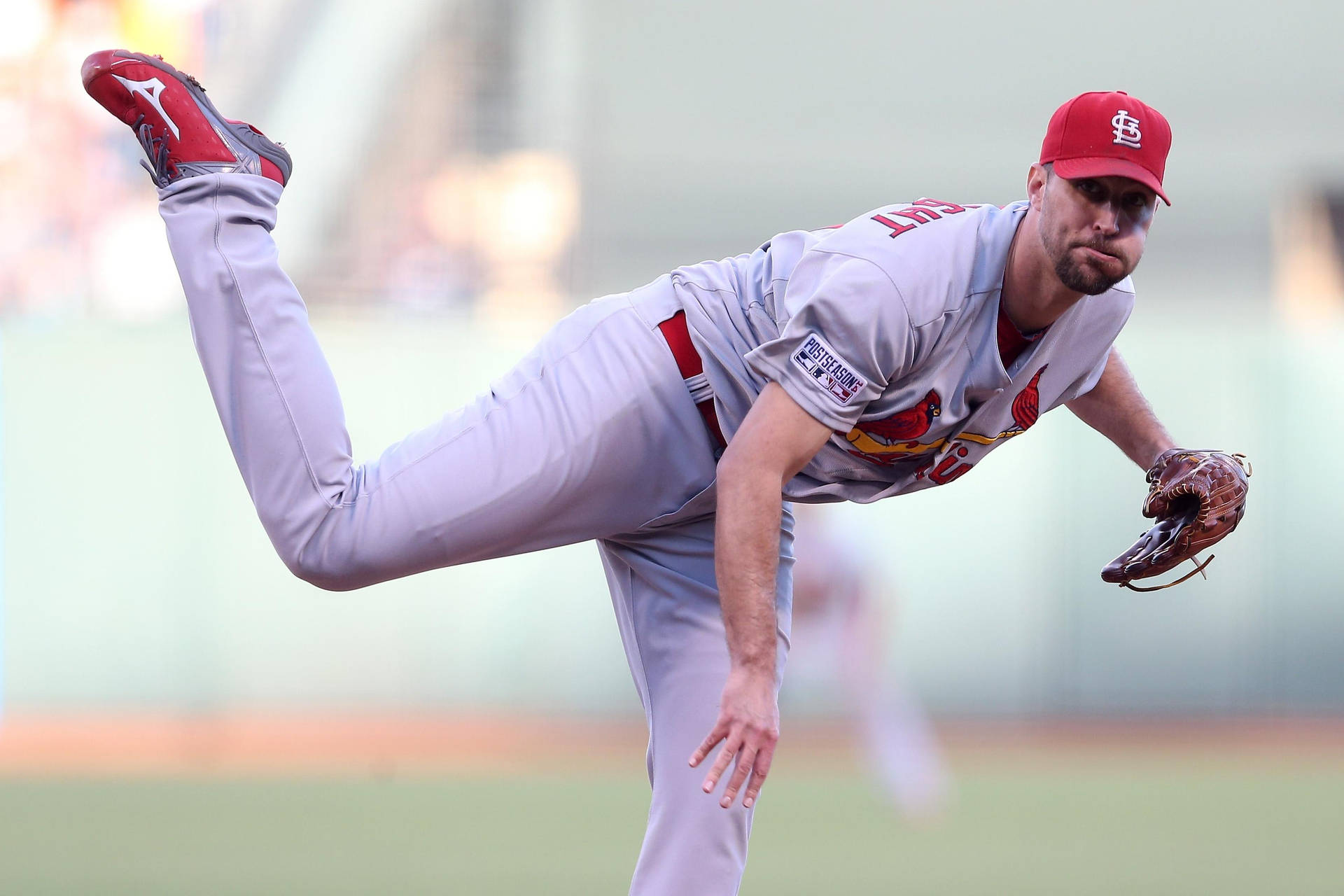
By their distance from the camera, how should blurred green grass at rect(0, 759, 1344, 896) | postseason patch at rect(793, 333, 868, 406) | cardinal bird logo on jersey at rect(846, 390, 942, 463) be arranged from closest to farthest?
postseason patch at rect(793, 333, 868, 406), cardinal bird logo on jersey at rect(846, 390, 942, 463), blurred green grass at rect(0, 759, 1344, 896)

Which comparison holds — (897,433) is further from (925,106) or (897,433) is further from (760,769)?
(925,106)

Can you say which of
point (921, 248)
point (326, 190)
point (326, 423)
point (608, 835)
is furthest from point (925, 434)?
point (326, 190)

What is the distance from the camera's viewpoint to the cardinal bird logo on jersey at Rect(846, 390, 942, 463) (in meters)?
3.33

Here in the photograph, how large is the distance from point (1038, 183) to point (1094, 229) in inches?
9.5

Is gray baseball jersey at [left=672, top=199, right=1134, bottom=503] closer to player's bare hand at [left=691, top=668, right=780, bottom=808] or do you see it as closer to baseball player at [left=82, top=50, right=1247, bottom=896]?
baseball player at [left=82, top=50, right=1247, bottom=896]

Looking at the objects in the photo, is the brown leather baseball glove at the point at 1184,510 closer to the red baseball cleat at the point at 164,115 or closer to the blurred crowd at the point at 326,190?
the red baseball cleat at the point at 164,115

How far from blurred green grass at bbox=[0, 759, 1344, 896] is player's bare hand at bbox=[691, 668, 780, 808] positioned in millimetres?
2968

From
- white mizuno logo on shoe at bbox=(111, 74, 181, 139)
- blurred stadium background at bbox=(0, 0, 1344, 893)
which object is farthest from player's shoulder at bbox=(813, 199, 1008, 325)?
blurred stadium background at bbox=(0, 0, 1344, 893)

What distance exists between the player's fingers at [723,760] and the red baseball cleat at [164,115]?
1609 millimetres

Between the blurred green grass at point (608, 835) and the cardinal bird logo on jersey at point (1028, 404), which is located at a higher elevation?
the cardinal bird logo on jersey at point (1028, 404)

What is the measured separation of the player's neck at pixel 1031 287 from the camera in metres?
3.20

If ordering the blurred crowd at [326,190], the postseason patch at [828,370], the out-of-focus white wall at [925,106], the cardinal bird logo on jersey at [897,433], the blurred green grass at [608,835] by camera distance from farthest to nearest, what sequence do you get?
the out-of-focus white wall at [925,106]
the blurred crowd at [326,190]
the blurred green grass at [608,835]
the cardinal bird logo on jersey at [897,433]
the postseason patch at [828,370]

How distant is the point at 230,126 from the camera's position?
347cm

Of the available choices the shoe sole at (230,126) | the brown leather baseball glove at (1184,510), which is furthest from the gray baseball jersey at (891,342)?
the shoe sole at (230,126)
